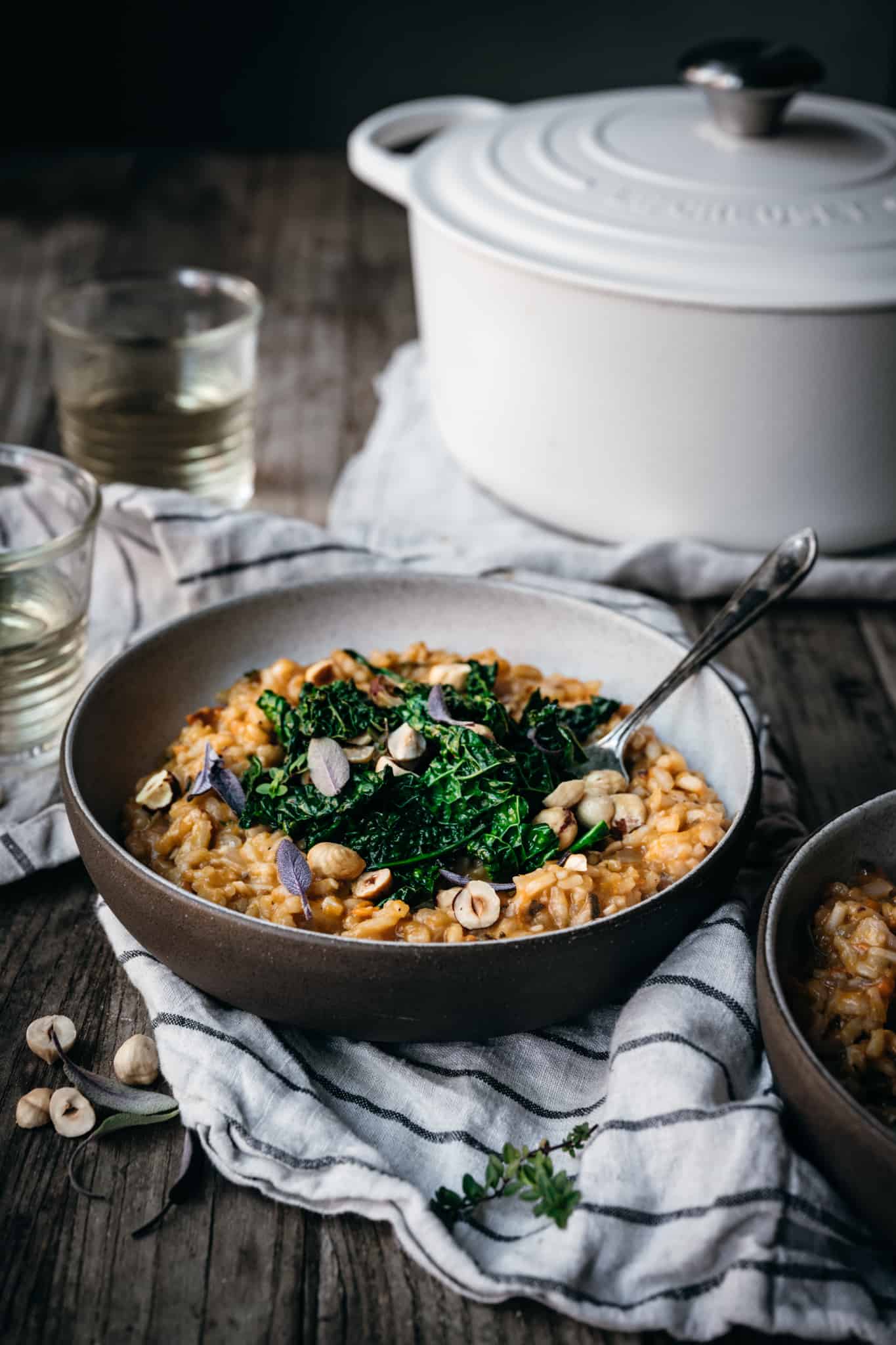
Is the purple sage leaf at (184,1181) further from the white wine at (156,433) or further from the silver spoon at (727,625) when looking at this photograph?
the white wine at (156,433)

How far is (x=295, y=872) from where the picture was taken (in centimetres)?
179

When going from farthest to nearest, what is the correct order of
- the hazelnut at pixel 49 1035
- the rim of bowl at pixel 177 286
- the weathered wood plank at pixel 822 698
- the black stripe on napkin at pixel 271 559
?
the rim of bowl at pixel 177 286, the black stripe on napkin at pixel 271 559, the weathered wood plank at pixel 822 698, the hazelnut at pixel 49 1035

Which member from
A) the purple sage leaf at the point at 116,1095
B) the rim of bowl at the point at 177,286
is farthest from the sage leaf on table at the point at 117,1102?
the rim of bowl at the point at 177,286

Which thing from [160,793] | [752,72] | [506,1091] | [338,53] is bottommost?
[506,1091]

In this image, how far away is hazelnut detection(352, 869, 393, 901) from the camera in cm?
180

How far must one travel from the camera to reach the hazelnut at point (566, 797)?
76.1 inches

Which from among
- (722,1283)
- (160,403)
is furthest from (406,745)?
(160,403)

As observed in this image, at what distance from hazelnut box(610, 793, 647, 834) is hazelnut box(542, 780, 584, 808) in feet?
0.15

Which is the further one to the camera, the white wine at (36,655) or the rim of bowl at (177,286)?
the rim of bowl at (177,286)

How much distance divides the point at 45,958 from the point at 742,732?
3.43ft

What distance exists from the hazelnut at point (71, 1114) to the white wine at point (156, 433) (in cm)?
167

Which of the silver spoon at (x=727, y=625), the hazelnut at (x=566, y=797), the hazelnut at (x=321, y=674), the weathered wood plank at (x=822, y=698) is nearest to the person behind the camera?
the hazelnut at (x=566, y=797)

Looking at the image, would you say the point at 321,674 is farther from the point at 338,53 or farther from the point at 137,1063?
the point at 338,53

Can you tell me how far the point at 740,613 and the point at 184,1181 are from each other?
1.15 metres
